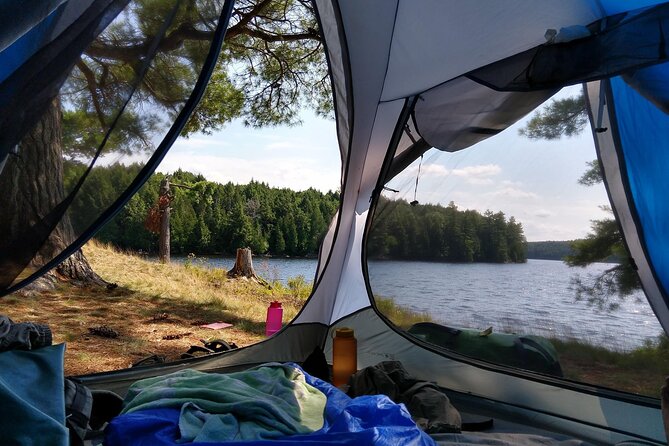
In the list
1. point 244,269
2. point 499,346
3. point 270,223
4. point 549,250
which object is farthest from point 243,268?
point 549,250

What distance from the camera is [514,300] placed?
1901 mm

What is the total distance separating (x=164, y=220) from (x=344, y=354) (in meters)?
6.29

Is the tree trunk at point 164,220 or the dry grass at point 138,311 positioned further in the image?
the tree trunk at point 164,220

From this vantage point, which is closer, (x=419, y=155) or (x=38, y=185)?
(x=38, y=185)

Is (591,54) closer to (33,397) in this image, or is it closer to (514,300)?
(514,300)

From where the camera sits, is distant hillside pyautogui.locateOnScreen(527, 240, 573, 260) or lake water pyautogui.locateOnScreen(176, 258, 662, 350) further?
distant hillside pyautogui.locateOnScreen(527, 240, 573, 260)

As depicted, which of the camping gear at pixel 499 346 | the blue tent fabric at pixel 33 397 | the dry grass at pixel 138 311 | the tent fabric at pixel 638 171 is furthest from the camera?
the dry grass at pixel 138 311

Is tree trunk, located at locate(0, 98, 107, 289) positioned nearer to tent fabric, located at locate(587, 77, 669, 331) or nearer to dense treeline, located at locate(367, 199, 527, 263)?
dense treeline, located at locate(367, 199, 527, 263)

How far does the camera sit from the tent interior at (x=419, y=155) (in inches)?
46.9

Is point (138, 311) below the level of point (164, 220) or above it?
below

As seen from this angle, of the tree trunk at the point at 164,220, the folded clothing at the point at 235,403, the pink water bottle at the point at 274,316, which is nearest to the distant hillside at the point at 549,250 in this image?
the folded clothing at the point at 235,403

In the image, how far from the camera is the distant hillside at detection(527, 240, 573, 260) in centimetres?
175

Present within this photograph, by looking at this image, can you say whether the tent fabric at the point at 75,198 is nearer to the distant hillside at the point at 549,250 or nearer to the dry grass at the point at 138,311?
the distant hillside at the point at 549,250

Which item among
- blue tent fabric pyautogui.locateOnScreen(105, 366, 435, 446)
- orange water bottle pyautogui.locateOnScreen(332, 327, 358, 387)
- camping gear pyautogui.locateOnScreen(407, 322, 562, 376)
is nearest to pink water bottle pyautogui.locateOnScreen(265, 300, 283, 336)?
orange water bottle pyautogui.locateOnScreen(332, 327, 358, 387)
